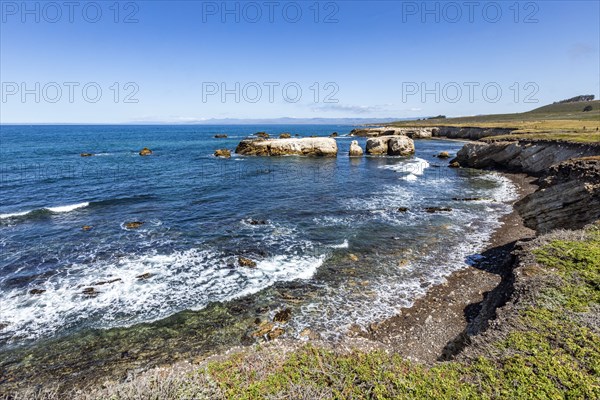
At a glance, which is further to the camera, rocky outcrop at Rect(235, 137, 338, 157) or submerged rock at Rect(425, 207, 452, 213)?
rocky outcrop at Rect(235, 137, 338, 157)

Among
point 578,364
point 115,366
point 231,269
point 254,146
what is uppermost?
point 254,146

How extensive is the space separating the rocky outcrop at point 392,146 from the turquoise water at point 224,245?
3036cm

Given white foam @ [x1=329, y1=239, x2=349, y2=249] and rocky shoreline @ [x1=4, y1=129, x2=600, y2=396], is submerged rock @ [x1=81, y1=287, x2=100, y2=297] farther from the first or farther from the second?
white foam @ [x1=329, y1=239, x2=349, y2=249]

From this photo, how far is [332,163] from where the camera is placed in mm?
66312

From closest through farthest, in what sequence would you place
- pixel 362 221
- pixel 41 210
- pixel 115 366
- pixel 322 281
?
1. pixel 115 366
2. pixel 322 281
3. pixel 362 221
4. pixel 41 210

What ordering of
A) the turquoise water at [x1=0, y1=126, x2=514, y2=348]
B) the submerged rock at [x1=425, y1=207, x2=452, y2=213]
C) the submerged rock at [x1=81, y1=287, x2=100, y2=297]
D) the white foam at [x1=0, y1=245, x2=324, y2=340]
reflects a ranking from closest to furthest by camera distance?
the white foam at [x1=0, y1=245, x2=324, y2=340]
the turquoise water at [x1=0, y1=126, x2=514, y2=348]
the submerged rock at [x1=81, y1=287, x2=100, y2=297]
the submerged rock at [x1=425, y1=207, x2=452, y2=213]

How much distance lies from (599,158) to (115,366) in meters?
41.2

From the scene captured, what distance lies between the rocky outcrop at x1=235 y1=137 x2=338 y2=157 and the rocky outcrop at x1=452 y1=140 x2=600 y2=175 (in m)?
29.8

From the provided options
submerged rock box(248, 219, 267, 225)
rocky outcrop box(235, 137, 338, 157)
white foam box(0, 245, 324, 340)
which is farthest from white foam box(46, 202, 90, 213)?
rocky outcrop box(235, 137, 338, 157)

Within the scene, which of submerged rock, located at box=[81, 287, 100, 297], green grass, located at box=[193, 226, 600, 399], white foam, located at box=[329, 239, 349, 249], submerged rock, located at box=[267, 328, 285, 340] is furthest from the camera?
white foam, located at box=[329, 239, 349, 249]

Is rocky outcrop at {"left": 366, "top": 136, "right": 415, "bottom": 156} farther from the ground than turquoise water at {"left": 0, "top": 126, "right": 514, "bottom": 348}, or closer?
farther from the ground

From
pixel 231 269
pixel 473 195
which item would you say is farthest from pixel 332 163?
pixel 231 269

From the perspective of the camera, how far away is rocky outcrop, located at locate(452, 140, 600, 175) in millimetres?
40094

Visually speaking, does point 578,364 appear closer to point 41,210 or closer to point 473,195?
point 473,195
